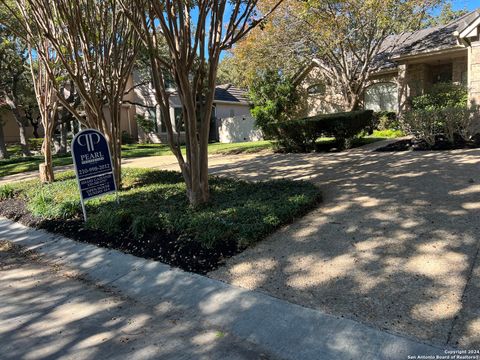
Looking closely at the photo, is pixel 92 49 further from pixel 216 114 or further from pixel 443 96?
pixel 216 114

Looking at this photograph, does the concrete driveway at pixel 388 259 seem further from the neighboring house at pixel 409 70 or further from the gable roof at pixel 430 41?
the gable roof at pixel 430 41

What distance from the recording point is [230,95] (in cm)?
3086

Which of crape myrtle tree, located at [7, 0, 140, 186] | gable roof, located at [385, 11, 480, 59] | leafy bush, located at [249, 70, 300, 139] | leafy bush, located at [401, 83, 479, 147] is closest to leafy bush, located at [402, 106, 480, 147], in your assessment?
leafy bush, located at [401, 83, 479, 147]

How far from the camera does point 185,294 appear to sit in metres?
3.83

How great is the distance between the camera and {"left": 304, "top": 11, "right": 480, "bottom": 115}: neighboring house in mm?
16609

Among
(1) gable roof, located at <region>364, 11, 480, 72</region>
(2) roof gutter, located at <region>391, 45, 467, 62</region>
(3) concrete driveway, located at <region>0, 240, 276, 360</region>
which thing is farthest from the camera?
(1) gable roof, located at <region>364, 11, 480, 72</region>

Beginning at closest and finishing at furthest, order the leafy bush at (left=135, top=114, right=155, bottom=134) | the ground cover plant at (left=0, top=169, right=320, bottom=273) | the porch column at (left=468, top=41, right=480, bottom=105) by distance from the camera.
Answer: the ground cover plant at (left=0, top=169, right=320, bottom=273) → the porch column at (left=468, top=41, right=480, bottom=105) → the leafy bush at (left=135, top=114, right=155, bottom=134)

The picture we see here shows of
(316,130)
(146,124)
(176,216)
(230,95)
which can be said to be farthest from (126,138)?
(176,216)

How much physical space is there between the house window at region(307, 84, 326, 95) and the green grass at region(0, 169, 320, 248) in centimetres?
1570

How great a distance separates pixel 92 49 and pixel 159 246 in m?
5.67

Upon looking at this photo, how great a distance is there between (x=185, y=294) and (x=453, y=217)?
3.37 metres

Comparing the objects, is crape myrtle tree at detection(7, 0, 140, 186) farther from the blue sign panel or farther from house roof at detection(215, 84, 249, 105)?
house roof at detection(215, 84, 249, 105)

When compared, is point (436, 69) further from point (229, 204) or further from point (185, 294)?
point (185, 294)

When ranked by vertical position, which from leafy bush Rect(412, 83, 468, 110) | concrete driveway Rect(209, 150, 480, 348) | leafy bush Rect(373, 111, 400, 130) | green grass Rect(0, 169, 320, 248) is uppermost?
leafy bush Rect(412, 83, 468, 110)
